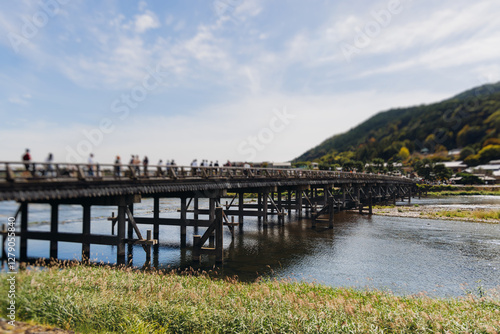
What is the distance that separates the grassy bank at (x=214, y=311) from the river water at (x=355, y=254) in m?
5.64

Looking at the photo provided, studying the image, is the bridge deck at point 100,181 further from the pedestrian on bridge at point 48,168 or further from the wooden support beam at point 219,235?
the wooden support beam at point 219,235

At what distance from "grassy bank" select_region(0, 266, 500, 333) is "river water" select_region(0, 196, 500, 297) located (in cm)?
564

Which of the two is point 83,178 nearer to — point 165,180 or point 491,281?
point 165,180

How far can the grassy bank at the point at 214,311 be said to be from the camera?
31.4ft

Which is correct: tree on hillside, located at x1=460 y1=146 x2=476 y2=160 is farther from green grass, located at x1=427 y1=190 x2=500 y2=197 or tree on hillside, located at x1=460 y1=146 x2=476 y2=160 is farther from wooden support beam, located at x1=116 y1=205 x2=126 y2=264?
wooden support beam, located at x1=116 y1=205 x2=126 y2=264

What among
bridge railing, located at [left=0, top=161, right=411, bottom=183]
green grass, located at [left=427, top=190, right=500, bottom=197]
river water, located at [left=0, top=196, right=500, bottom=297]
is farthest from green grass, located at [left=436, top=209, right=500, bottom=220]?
green grass, located at [left=427, top=190, right=500, bottom=197]

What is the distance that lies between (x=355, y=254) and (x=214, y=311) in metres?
17.0

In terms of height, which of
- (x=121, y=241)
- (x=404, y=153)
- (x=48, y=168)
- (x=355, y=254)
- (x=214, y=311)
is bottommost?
(x=355, y=254)

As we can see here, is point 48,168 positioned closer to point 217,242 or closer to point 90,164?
point 90,164

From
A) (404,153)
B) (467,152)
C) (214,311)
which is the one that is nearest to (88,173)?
(214,311)

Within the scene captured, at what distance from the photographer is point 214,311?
10484 millimetres

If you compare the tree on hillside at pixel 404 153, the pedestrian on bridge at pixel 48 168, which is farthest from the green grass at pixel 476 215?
the tree on hillside at pixel 404 153

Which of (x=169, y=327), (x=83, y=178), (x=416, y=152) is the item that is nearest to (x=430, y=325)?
(x=169, y=327)

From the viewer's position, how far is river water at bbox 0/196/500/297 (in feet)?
61.0
